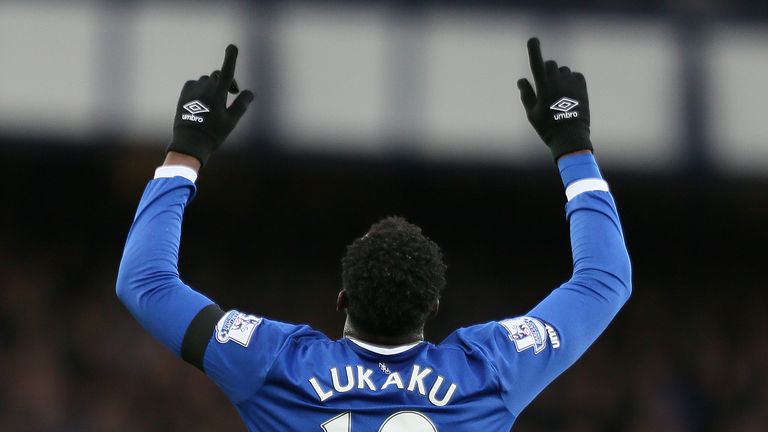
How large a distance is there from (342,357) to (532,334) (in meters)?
0.42

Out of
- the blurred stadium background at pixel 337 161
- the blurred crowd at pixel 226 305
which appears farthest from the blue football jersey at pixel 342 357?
the blurred crowd at pixel 226 305


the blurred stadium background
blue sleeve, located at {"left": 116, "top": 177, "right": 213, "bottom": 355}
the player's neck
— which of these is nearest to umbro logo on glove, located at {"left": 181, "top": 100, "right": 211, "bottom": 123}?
blue sleeve, located at {"left": 116, "top": 177, "right": 213, "bottom": 355}

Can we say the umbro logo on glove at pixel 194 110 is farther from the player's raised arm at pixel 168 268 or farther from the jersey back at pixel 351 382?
the jersey back at pixel 351 382

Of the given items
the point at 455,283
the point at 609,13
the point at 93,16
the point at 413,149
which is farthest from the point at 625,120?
the point at 93,16

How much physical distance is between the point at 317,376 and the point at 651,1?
→ 25.4ft

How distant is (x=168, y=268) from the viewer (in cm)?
214

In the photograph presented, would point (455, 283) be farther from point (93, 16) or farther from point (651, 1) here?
point (93, 16)

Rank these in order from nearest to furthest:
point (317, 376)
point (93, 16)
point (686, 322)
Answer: point (317, 376)
point (93, 16)
point (686, 322)

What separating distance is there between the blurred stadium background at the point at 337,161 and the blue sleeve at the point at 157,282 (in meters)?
6.42

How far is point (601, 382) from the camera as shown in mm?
10109

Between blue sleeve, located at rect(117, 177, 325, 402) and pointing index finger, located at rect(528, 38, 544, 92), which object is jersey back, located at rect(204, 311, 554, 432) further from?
pointing index finger, located at rect(528, 38, 544, 92)

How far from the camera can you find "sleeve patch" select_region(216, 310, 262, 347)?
83.1 inches

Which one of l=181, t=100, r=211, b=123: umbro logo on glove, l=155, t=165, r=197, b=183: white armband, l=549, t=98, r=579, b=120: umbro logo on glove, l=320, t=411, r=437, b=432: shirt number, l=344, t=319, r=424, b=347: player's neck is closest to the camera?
l=320, t=411, r=437, b=432: shirt number

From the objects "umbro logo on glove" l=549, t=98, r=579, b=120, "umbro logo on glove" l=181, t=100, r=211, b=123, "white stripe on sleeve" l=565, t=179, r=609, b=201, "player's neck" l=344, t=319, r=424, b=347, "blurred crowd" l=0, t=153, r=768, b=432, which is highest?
"umbro logo on glove" l=181, t=100, r=211, b=123
